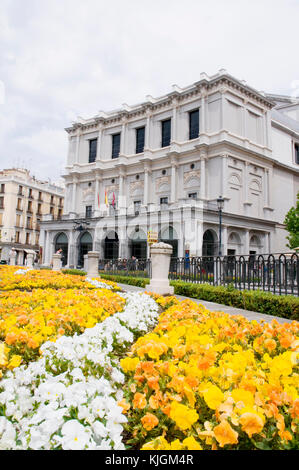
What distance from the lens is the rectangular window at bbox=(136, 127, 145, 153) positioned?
35.5 meters

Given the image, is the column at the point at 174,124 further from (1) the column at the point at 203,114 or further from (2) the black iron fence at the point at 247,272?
(2) the black iron fence at the point at 247,272

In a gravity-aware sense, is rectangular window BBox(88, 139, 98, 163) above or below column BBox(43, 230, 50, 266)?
above

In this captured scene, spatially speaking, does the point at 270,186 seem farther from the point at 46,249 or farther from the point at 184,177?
the point at 46,249

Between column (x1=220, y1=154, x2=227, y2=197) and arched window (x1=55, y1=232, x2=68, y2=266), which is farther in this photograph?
arched window (x1=55, y1=232, x2=68, y2=266)

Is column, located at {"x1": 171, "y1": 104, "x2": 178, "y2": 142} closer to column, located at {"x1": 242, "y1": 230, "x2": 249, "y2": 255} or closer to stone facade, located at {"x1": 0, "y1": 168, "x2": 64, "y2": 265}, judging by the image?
column, located at {"x1": 242, "y1": 230, "x2": 249, "y2": 255}

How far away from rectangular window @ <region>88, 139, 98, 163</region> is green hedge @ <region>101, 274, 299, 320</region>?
3248 cm

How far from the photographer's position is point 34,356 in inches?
97.8

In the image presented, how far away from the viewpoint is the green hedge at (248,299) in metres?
6.00

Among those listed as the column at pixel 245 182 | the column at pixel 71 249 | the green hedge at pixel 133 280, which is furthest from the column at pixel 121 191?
the green hedge at pixel 133 280

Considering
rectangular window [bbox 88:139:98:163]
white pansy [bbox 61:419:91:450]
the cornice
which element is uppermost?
the cornice

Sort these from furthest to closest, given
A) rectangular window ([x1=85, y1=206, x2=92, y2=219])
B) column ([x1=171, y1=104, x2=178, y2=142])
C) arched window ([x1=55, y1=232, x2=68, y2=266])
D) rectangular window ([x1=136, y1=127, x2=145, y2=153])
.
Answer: rectangular window ([x1=136, y1=127, x2=145, y2=153]) < rectangular window ([x1=85, y1=206, x2=92, y2=219]) < arched window ([x1=55, y1=232, x2=68, y2=266]) < column ([x1=171, y1=104, x2=178, y2=142])

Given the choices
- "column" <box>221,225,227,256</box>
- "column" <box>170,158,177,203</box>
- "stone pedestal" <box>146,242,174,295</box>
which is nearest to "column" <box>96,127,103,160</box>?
"column" <box>170,158,177,203</box>

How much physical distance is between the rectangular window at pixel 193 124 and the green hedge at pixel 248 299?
24.9 meters
